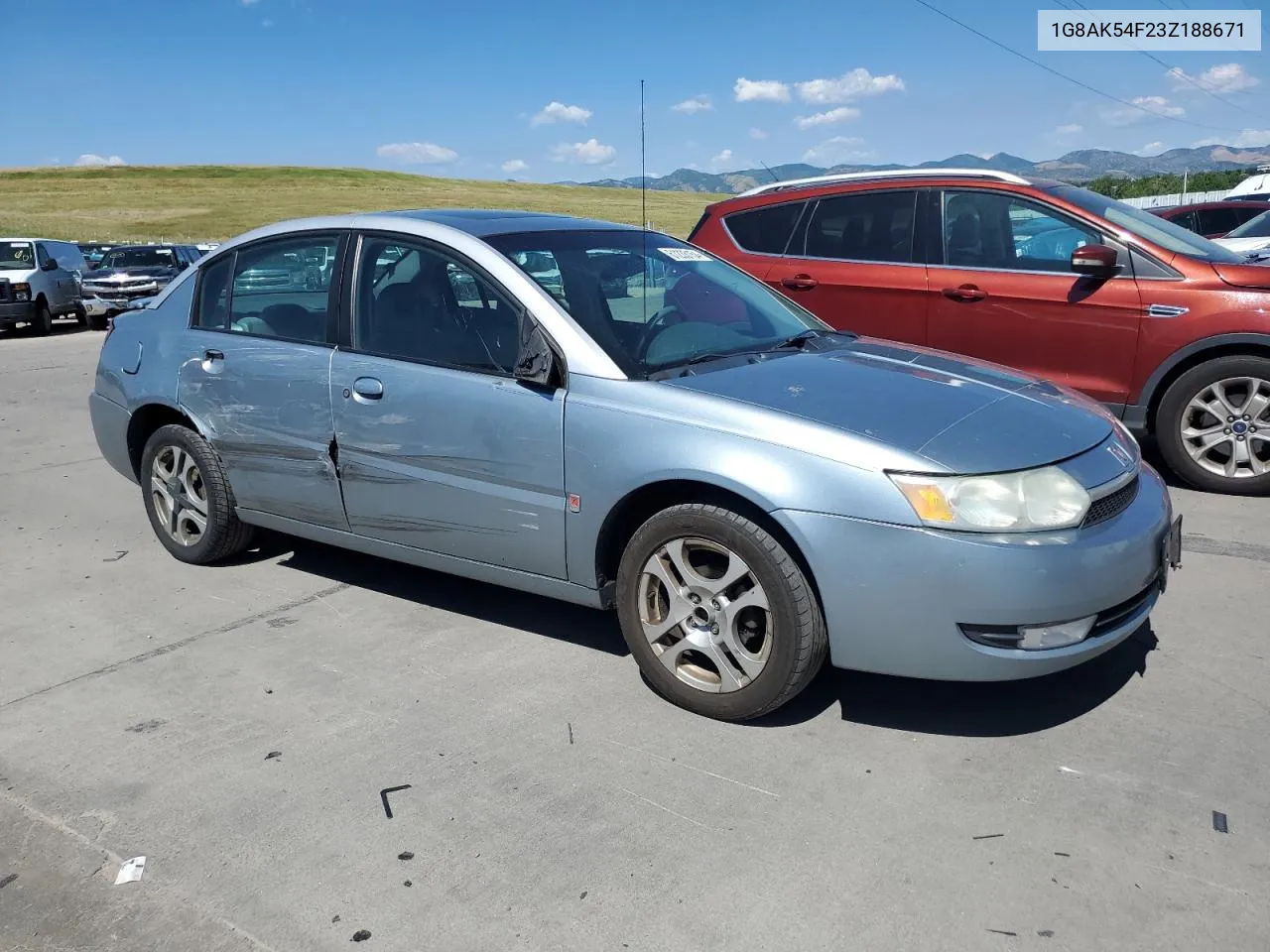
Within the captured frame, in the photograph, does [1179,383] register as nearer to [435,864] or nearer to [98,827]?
[435,864]

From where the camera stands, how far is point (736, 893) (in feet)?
8.64

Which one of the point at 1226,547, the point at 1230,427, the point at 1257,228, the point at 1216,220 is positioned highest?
the point at 1216,220

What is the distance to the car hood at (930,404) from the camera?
3.24 meters

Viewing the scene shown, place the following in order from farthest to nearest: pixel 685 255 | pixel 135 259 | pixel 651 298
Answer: pixel 135 259 < pixel 685 255 < pixel 651 298

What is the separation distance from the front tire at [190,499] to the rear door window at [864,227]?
13.1ft

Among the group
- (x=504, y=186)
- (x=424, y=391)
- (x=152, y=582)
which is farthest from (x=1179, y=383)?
(x=504, y=186)

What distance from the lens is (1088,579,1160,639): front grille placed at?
3.28 m

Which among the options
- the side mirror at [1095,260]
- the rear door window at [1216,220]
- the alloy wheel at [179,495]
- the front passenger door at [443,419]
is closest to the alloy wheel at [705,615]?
the front passenger door at [443,419]

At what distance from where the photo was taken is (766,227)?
7.38m

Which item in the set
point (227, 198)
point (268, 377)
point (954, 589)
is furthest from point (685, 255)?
point (227, 198)

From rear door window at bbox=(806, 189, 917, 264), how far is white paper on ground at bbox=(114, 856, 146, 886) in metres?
5.44

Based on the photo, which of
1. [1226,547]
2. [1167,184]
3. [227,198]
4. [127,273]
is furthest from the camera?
[227,198]

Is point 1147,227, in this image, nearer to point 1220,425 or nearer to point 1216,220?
point 1220,425

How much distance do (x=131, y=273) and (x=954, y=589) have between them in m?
20.8
